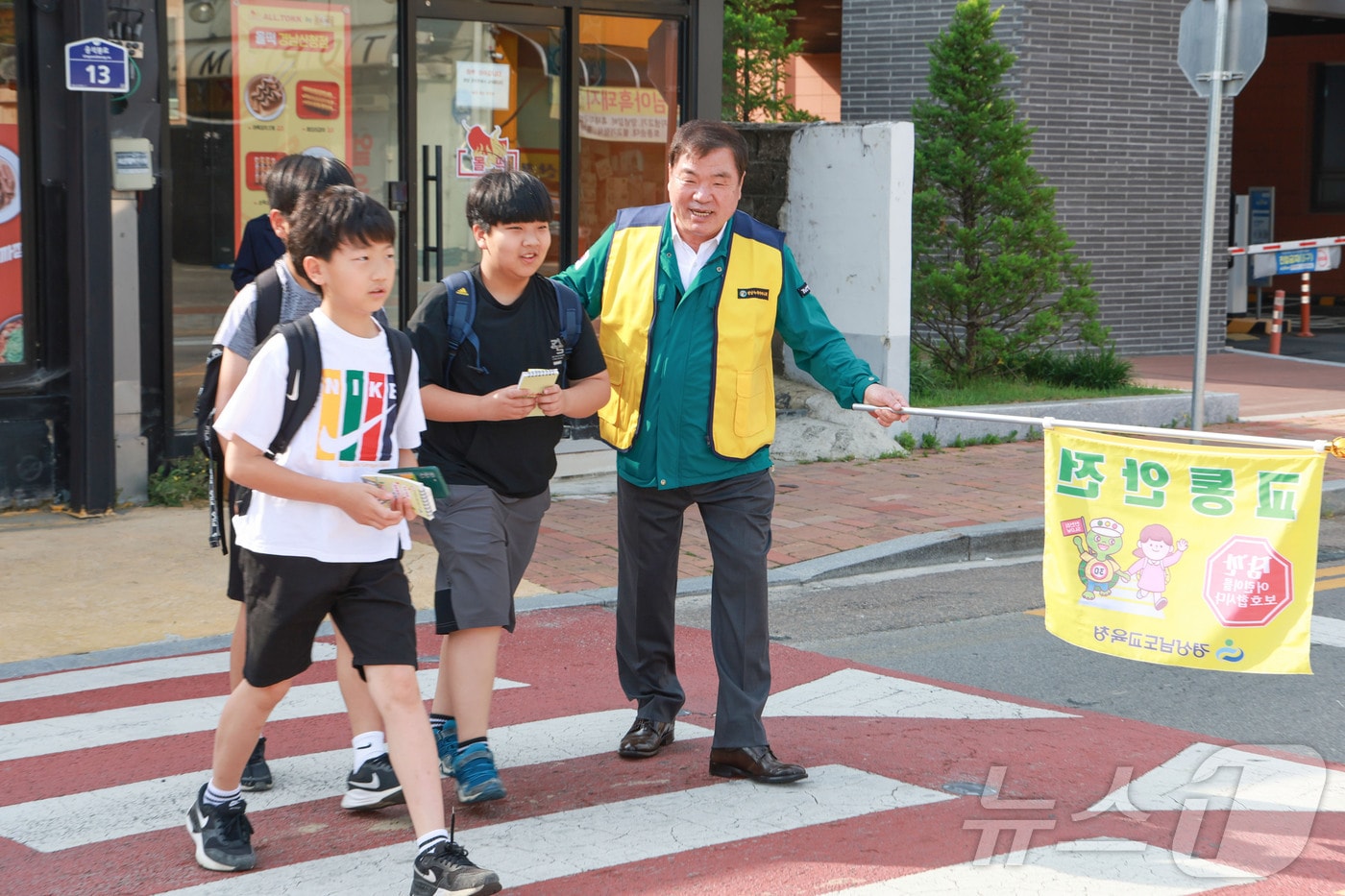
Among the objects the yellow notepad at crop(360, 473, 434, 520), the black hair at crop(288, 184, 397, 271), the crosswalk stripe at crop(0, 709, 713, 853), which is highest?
the black hair at crop(288, 184, 397, 271)

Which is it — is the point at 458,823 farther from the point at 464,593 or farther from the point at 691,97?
the point at 691,97

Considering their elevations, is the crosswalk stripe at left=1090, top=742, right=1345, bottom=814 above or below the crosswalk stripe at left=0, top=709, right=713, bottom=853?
above

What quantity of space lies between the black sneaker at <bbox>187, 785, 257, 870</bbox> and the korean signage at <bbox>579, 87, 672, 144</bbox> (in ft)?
25.6

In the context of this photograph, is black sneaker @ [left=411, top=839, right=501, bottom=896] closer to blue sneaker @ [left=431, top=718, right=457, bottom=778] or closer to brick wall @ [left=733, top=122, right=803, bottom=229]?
blue sneaker @ [left=431, top=718, right=457, bottom=778]

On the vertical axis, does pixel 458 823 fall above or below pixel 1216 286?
below

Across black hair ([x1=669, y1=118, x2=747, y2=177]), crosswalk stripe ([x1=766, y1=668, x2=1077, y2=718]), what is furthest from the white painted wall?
black hair ([x1=669, y1=118, x2=747, y2=177])

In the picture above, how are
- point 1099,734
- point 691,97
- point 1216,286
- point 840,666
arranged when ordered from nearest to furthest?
1. point 1099,734
2. point 840,666
3. point 691,97
4. point 1216,286

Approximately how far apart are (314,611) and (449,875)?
29.7 inches

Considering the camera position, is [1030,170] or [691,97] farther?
[1030,170]

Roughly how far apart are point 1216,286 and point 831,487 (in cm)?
1024

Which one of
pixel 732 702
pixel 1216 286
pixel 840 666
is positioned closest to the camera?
pixel 732 702

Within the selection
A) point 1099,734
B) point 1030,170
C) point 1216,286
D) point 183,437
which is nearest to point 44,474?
point 183,437

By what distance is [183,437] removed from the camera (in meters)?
9.34

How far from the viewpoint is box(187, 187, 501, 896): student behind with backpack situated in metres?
3.86
